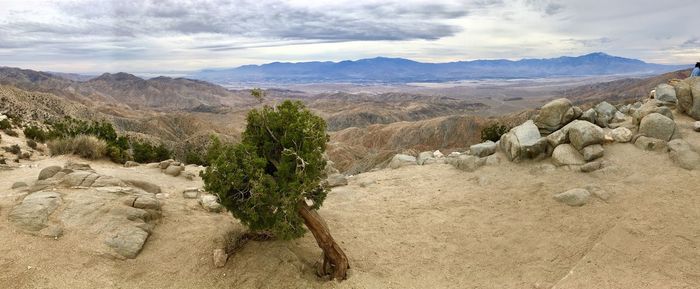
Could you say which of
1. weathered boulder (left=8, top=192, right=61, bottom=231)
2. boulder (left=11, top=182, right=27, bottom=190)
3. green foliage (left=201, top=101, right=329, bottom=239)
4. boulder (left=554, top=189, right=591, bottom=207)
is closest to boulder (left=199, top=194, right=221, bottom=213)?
green foliage (left=201, top=101, right=329, bottom=239)

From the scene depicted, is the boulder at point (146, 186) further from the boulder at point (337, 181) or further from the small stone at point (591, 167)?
the small stone at point (591, 167)

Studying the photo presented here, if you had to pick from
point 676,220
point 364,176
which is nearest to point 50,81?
point 364,176

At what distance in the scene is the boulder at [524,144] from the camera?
16938 mm

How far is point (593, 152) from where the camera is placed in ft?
50.6

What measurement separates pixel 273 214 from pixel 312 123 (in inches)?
91.7

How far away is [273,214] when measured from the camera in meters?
9.88

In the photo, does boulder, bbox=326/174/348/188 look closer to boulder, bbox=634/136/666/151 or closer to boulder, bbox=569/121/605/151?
boulder, bbox=569/121/605/151

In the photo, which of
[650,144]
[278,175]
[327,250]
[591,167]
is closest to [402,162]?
[591,167]

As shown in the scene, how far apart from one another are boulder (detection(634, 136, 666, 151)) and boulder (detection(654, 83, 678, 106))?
4497mm

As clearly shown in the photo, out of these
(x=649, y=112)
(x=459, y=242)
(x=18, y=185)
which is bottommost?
(x=459, y=242)

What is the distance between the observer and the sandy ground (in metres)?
9.70

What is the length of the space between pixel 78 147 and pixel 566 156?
66.8 ft

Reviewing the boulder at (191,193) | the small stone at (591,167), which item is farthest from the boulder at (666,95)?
the boulder at (191,193)

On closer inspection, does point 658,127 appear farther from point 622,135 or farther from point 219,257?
point 219,257
